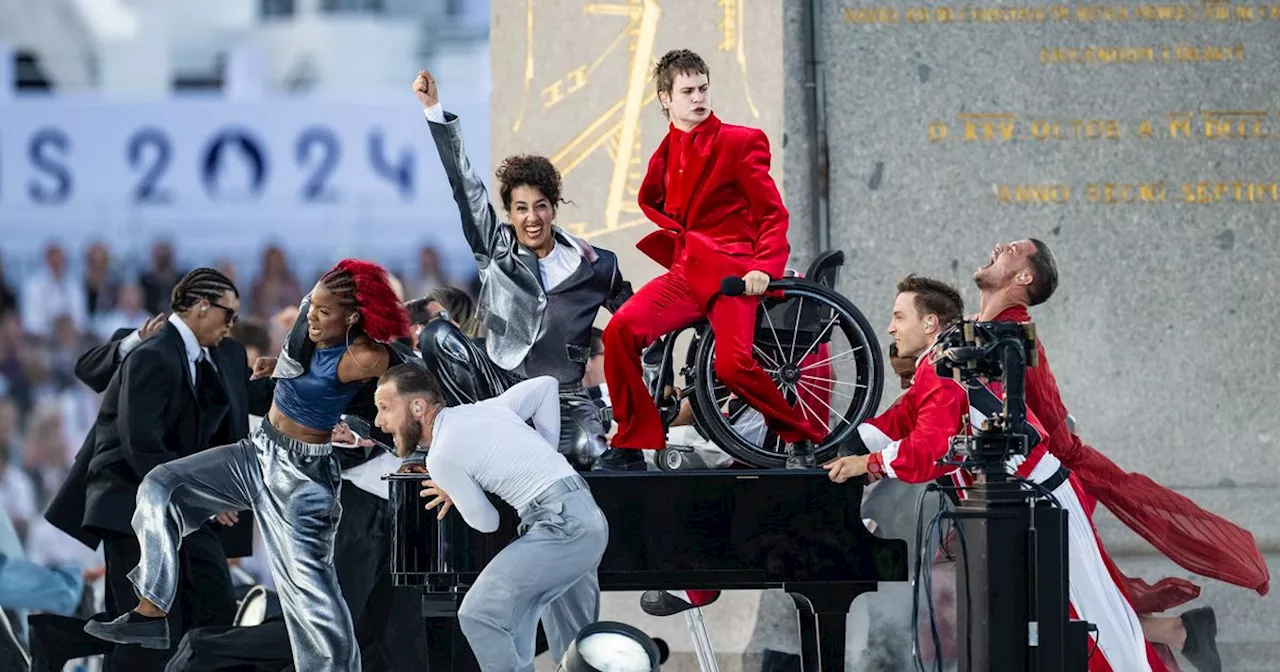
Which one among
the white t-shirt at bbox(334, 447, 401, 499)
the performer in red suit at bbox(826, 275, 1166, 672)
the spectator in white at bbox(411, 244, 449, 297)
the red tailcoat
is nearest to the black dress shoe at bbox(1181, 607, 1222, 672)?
the performer in red suit at bbox(826, 275, 1166, 672)

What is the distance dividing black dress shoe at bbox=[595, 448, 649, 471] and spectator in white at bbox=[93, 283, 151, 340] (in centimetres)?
773

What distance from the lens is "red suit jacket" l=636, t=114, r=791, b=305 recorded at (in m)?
5.79

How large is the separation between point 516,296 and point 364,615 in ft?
5.20

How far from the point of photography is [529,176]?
6.04 metres

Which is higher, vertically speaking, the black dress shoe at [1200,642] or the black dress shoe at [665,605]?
the black dress shoe at [665,605]

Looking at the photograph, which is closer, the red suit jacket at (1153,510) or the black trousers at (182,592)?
the red suit jacket at (1153,510)

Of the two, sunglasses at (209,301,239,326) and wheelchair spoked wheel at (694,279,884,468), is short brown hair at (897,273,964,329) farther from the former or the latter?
sunglasses at (209,301,239,326)

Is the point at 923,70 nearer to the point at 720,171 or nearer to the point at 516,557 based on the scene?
the point at 720,171

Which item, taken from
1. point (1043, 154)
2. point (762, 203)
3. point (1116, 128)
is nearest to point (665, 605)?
point (762, 203)

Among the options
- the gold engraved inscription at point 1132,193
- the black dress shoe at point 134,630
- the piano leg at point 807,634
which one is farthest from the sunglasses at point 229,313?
the gold engraved inscription at point 1132,193

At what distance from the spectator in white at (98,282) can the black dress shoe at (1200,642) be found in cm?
869

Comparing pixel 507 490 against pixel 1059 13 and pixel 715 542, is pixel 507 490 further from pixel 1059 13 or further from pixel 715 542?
pixel 1059 13

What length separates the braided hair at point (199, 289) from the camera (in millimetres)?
6914

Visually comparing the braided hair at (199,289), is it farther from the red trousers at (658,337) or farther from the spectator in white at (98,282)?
the spectator in white at (98,282)
